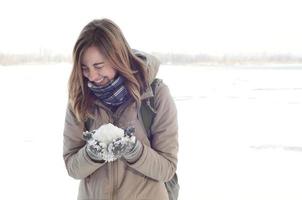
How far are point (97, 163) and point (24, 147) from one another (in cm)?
408

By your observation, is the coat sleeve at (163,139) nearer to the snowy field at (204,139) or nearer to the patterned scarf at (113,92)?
the patterned scarf at (113,92)

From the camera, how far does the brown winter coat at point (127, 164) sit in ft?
4.18

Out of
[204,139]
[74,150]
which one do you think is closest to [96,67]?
[74,150]

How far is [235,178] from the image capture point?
384 cm

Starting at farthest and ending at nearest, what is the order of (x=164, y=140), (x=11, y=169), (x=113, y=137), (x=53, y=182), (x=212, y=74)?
1. (x=212, y=74)
2. (x=11, y=169)
3. (x=53, y=182)
4. (x=164, y=140)
5. (x=113, y=137)

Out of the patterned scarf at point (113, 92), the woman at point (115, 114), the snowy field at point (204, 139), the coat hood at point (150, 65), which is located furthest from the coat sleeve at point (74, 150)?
the snowy field at point (204, 139)

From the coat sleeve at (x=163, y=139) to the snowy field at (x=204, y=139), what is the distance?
7.10ft

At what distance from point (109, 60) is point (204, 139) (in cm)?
426

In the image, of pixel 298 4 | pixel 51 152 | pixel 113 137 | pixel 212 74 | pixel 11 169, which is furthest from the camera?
pixel 212 74

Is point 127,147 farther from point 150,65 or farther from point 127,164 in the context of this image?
point 150,65

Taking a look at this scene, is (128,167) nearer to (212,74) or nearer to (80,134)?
(80,134)

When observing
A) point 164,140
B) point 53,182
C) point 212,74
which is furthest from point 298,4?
point 164,140

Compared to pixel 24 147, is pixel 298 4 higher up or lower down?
higher up

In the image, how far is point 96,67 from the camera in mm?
1253
